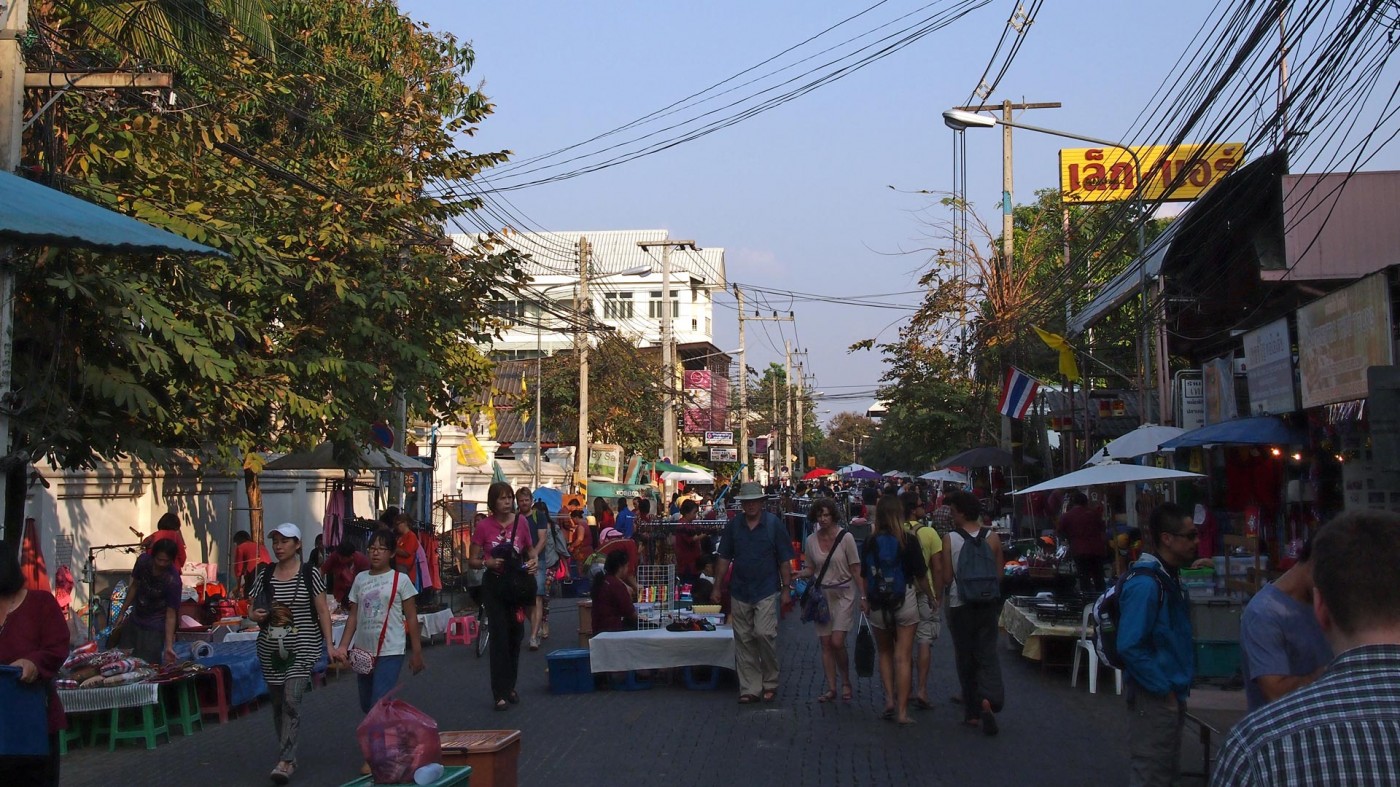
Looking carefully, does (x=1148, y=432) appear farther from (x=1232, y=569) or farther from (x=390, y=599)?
(x=390, y=599)

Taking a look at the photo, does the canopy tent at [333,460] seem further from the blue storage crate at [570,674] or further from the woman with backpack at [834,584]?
the woman with backpack at [834,584]

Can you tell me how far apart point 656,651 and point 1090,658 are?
4106 millimetres

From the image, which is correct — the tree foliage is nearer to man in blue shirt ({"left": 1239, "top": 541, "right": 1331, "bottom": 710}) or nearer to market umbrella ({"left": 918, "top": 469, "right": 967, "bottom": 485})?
man in blue shirt ({"left": 1239, "top": 541, "right": 1331, "bottom": 710})

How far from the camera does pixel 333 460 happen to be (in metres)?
17.6

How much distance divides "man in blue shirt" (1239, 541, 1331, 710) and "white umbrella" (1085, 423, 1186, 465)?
37.8ft

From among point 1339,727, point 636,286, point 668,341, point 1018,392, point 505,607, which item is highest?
point 636,286

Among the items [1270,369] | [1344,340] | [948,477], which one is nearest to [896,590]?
[1344,340]

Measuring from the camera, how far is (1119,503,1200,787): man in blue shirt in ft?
20.6

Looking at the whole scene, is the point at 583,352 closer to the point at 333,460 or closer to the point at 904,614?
the point at 333,460

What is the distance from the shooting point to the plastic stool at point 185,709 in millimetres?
10680

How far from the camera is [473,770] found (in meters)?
6.51

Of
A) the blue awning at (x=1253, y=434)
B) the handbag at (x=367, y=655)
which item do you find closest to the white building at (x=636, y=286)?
the blue awning at (x=1253, y=434)

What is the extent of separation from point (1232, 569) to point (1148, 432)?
366 cm

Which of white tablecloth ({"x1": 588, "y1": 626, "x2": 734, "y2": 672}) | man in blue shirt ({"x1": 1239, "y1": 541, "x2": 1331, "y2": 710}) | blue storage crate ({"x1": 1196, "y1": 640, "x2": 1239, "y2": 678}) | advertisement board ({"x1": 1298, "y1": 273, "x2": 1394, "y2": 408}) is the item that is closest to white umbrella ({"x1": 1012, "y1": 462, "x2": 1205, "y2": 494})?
advertisement board ({"x1": 1298, "y1": 273, "x2": 1394, "y2": 408})
